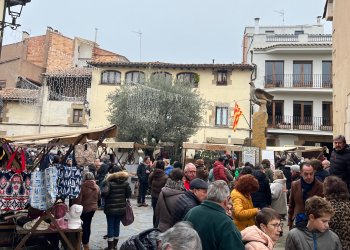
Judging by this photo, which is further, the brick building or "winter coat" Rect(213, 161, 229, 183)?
the brick building

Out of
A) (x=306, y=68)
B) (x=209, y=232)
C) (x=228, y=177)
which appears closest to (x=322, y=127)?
(x=306, y=68)

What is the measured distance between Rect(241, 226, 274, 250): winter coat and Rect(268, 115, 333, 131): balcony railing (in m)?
28.6

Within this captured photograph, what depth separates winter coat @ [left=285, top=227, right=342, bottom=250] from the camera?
3.45 metres

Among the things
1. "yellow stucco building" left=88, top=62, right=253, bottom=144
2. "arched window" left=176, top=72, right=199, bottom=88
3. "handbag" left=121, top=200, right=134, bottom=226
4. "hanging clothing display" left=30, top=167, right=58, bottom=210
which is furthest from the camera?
"arched window" left=176, top=72, right=199, bottom=88

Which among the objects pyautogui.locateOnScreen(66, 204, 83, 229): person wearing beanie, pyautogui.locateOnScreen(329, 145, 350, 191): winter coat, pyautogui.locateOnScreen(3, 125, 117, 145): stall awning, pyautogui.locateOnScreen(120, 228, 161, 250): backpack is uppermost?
pyautogui.locateOnScreen(3, 125, 117, 145): stall awning

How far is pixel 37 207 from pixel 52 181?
0.47 m

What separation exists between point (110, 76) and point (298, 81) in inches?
607

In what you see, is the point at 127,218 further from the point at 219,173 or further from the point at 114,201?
the point at 219,173

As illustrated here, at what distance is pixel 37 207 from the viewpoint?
6.19m

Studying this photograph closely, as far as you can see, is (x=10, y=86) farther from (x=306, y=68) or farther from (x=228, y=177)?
(x=228, y=177)

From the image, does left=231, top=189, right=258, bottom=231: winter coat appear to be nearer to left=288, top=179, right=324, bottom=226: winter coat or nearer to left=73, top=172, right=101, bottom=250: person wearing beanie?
left=288, top=179, right=324, bottom=226: winter coat

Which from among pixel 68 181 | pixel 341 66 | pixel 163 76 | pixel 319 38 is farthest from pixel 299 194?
pixel 319 38

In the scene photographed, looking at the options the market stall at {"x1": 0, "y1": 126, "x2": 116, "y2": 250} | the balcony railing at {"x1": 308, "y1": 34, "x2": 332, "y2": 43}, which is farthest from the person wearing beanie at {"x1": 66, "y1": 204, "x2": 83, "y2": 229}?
the balcony railing at {"x1": 308, "y1": 34, "x2": 332, "y2": 43}

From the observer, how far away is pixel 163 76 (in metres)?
29.1
